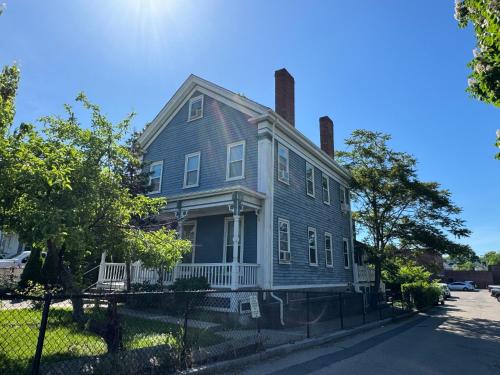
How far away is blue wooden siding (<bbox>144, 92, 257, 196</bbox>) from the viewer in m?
14.5

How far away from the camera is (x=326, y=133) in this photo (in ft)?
69.8

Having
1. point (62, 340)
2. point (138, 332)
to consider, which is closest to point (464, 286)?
point (138, 332)

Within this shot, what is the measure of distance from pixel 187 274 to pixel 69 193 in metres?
8.02

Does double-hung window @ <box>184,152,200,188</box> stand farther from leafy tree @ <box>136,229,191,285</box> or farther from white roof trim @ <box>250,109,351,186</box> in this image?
leafy tree @ <box>136,229,191,285</box>

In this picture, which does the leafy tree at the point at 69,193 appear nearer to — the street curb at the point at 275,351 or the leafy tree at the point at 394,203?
the street curb at the point at 275,351

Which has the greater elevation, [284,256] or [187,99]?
[187,99]

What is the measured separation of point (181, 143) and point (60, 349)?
475 inches

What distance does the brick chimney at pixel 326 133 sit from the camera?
21.0m

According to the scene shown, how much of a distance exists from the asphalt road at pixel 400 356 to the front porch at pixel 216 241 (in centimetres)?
398

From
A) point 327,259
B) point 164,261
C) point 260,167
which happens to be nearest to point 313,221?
point 327,259

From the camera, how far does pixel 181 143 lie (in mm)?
16984

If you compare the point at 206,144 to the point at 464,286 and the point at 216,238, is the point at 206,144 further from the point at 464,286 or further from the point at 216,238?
the point at 464,286

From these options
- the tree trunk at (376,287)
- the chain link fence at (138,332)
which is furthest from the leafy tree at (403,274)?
the chain link fence at (138,332)

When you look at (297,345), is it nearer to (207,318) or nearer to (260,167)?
(207,318)
